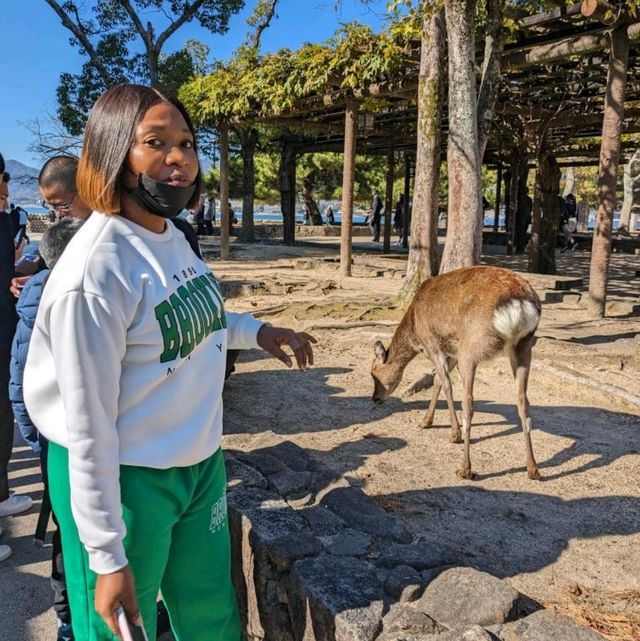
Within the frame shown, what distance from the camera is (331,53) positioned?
35.4 feet

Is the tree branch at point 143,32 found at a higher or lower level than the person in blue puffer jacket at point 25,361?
higher

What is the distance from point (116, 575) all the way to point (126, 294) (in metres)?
0.65

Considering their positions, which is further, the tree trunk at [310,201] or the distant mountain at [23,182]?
the tree trunk at [310,201]

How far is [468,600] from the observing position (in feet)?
6.89

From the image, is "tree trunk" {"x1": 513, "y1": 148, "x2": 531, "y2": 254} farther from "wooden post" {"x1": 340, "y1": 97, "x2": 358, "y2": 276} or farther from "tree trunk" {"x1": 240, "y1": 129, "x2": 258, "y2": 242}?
"tree trunk" {"x1": 240, "y1": 129, "x2": 258, "y2": 242}

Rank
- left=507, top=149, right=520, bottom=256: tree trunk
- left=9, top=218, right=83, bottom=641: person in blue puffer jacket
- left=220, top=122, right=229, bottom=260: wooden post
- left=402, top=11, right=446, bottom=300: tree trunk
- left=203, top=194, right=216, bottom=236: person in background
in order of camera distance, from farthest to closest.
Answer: left=203, top=194, right=216, bottom=236: person in background < left=507, top=149, right=520, bottom=256: tree trunk < left=220, top=122, right=229, bottom=260: wooden post < left=402, top=11, right=446, bottom=300: tree trunk < left=9, top=218, right=83, bottom=641: person in blue puffer jacket

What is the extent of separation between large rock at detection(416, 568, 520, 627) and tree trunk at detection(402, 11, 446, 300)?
6.72m

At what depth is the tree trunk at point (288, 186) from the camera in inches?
848

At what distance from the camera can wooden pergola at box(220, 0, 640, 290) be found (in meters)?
8.27

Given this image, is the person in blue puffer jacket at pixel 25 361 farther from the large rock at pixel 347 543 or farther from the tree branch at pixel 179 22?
the tree branch at pixel 179 22

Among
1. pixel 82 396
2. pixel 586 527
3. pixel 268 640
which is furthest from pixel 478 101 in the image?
pixel 82 396

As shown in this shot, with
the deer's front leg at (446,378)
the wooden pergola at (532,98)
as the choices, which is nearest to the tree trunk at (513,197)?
the wooden pergola at (532,98)

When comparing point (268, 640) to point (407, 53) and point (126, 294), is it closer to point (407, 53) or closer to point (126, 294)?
point (126, 294)

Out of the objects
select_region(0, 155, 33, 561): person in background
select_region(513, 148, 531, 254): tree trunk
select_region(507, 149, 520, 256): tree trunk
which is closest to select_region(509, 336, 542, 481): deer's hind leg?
select_region(0, 155, 33, 561): person in background
